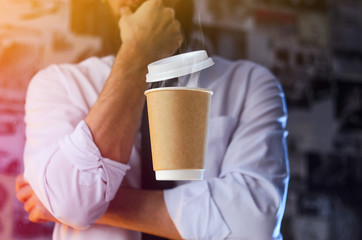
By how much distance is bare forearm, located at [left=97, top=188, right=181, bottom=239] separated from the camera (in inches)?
35.8

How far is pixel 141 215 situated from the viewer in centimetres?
91

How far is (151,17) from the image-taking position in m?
0.92

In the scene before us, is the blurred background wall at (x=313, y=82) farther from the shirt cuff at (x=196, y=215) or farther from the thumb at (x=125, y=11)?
the shirt cuff at (x=196, y=215)

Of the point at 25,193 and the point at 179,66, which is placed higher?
the point at 179,66

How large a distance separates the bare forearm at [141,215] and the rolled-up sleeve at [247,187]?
0.06 ft

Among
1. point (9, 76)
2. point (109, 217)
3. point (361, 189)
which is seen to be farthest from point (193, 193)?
point (361, 189)

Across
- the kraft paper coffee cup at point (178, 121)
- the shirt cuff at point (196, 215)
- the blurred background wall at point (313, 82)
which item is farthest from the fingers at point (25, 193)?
the blurred background wall at point (313, 82)

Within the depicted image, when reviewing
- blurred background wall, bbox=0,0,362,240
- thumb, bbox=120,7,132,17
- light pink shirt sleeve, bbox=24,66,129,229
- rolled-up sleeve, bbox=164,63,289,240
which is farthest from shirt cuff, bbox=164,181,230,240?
blurred background wall, bbox=0,0,362,240

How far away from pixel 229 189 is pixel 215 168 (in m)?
0.09

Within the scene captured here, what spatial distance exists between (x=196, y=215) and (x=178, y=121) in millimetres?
317

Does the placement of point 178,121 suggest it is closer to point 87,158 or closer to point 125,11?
point 87,158

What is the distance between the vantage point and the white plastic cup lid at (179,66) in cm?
67

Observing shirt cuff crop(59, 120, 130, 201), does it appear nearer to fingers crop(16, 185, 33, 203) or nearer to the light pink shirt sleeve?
the light pink shirt sleeve

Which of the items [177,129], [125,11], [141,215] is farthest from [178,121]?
[125,11]
